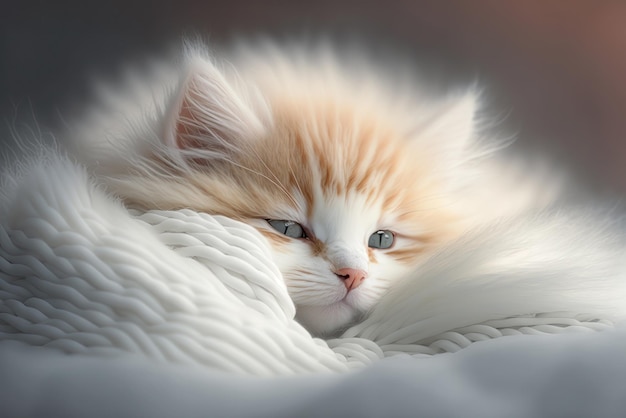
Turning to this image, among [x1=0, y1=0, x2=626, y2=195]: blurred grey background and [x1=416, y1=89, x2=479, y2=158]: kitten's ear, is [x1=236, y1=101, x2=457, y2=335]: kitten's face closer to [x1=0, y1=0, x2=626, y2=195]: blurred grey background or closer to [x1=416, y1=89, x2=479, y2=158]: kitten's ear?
[x1=416, y1=89, x2=479, y2=158]: kitten's ear

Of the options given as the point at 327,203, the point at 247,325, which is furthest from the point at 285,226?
the point at 247,325

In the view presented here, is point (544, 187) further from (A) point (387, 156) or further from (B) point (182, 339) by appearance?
(B) point (182, 339)

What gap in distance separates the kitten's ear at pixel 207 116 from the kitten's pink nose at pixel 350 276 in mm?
135

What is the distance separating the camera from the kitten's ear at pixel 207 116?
600 millimetres

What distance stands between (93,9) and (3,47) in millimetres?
123

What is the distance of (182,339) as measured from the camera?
44 centimetres

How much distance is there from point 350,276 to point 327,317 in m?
0.04

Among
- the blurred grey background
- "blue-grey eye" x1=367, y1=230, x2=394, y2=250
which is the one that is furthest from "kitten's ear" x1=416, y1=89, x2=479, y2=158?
the blurred grey background

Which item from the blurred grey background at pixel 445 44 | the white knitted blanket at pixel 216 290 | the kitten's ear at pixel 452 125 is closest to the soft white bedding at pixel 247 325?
the white knitted blanket at pixel 216 290

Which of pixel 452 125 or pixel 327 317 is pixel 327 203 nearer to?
pixel 327 317

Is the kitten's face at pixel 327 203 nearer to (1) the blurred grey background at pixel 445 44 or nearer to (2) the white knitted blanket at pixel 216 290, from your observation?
(2) the white knitted blanket at pixel 216 290

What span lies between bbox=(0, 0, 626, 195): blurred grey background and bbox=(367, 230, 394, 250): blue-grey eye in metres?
0.39

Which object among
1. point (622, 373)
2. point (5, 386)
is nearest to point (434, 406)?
point (622, 373)

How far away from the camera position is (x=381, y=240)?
630 millimetres
